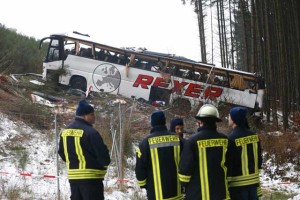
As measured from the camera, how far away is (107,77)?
70.2 feet

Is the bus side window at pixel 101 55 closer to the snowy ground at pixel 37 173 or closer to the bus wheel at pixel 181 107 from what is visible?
the bus wheel at pixel 181 107

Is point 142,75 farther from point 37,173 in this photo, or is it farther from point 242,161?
point 242,161

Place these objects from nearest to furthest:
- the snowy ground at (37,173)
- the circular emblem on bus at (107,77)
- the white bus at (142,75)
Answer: the snowy ground at (37,173) → the white bus at (142,75) → the circular emblem on bus at (107,77)

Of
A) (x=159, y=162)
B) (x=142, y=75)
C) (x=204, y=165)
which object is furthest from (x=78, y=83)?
(x=204, y=165)

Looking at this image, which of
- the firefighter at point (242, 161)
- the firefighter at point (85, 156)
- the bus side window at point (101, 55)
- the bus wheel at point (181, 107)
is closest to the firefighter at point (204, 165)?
the firefighter at point (242, 161)

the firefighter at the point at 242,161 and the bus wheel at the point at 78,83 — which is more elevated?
the bus wheel at the point at 78,83

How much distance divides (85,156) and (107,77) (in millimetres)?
16074

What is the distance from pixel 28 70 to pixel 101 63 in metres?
6.33

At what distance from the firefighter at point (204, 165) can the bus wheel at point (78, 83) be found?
17051 mm

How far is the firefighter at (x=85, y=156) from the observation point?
543 cm

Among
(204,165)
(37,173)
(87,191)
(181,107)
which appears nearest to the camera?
(204,165)

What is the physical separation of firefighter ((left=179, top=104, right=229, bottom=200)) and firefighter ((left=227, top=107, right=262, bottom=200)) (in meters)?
0.47

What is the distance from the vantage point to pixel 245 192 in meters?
5.42

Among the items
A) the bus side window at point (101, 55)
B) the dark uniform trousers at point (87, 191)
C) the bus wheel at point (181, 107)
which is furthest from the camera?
the bus side window at point (101, 55)
